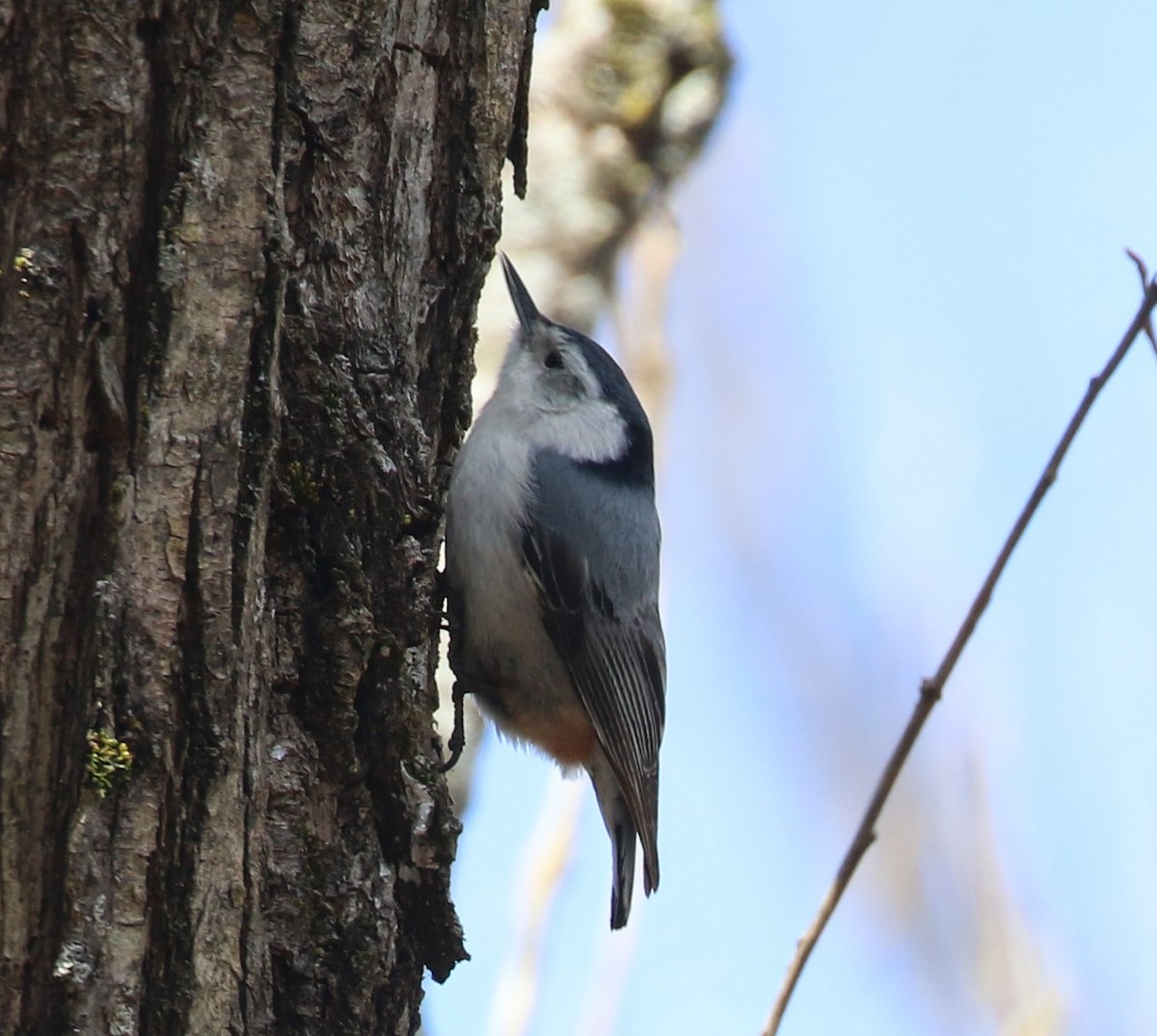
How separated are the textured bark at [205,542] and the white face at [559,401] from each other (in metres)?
1.16

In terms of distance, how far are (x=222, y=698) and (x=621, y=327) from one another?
219 cm

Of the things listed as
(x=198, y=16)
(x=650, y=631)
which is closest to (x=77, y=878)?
(x=198, y=16)

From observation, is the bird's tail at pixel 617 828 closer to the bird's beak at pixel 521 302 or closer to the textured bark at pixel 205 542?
the bird's beak at pixel 521 302

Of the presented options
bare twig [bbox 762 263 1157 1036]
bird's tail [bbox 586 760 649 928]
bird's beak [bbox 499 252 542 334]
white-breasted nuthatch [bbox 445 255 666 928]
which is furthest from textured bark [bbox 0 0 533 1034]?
bird's beak [bbox 499 252 542 334]

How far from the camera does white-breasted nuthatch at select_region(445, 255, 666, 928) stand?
2.75 metres

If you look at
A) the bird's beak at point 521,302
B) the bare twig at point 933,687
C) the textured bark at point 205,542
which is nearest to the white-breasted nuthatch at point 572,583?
the bird's beak at point 521,302

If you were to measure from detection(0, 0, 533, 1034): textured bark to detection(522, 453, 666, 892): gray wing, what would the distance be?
3.24ft

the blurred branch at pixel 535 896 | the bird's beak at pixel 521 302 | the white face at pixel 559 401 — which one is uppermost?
the bird's beak at pixel 521 302

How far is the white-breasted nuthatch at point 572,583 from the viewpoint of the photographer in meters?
2.75

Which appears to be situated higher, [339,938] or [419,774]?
[419,774]

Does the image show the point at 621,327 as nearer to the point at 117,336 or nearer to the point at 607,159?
the point at 607,159

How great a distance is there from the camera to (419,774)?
A: 1.80 metres

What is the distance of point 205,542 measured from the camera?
1.44 metres

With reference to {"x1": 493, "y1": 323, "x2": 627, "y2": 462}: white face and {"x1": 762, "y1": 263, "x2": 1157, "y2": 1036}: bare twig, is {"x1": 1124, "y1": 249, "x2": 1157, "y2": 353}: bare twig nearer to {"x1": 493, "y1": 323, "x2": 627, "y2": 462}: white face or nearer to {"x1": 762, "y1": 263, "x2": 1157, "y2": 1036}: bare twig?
{"x1": 762, "y1": 263, "x2": 1157, "y2": 1036}: bare twig
